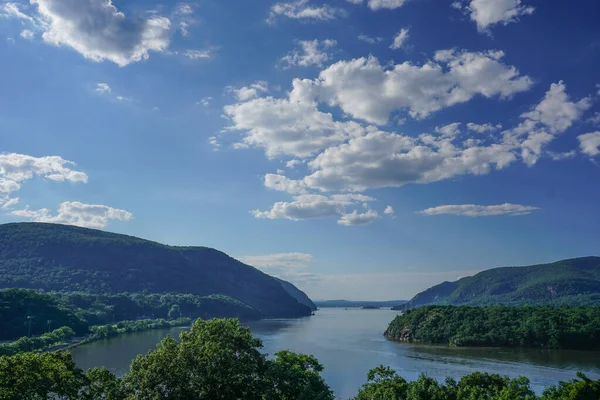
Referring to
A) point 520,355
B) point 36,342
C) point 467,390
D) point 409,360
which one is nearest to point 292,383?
point 467,390

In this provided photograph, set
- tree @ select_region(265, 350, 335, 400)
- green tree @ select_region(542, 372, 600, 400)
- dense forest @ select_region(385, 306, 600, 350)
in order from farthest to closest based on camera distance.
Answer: dense forest @ select_region(385, 306, 600, 350), green tree @ select_region(542, 372, 600, 400), tree @ select_region(265, 350, 335, 400)

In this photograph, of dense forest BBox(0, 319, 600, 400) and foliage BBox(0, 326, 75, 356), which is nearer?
dense forest BBox(0, 319, 600, 400)

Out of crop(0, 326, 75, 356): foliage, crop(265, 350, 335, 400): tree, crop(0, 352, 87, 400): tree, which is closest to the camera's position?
crop(0, 352, 87, 400): tree

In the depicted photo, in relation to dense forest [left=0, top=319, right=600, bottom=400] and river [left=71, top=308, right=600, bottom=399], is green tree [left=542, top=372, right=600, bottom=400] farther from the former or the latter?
river [left=71, top=308, right=600, bottom=399]

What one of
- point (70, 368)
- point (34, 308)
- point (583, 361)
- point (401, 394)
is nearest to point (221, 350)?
point (70, 368)

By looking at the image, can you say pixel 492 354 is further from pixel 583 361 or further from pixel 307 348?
pixel 307 348

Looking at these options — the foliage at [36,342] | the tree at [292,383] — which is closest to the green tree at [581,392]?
the tree at [292,383]

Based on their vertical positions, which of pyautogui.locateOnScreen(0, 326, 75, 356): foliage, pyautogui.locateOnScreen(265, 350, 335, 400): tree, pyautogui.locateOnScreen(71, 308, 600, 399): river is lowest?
pyautogui.locateOnScreen(0, 326, 75, 356): foliage

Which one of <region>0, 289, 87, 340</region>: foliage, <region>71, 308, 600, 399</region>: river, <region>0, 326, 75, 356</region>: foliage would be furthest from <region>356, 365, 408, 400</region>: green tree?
<region>0, 289, 87, 340</region>: foliage
